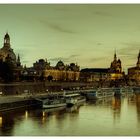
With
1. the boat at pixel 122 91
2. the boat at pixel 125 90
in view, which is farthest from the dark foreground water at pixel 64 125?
the boat at pixel 125 90

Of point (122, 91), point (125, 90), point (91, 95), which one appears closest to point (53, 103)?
point (91, 95)

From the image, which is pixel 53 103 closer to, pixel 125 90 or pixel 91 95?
pixel 91 95

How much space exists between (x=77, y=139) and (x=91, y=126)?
224 cm

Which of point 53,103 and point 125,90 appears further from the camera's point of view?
point 125,90

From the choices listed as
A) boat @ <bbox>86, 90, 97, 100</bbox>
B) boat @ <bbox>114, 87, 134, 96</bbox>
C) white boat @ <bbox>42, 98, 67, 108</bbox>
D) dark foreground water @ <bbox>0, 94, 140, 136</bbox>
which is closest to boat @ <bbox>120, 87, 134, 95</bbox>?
boat @ <bbox>114, 87, 134, 96</bbox>

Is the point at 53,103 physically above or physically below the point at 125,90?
below

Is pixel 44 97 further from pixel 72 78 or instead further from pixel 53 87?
pixel 72 78

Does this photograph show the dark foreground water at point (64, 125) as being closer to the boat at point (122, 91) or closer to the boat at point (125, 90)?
the boat at point (122, 91)

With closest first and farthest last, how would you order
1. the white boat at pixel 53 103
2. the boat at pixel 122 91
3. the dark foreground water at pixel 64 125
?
the dark foreground water at pixel 64 125 → the white boat at pixel 53 103 → the boat at pixel 122 91

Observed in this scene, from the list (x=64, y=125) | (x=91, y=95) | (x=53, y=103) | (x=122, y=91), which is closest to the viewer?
(x=64, y=125)

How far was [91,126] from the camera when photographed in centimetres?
973

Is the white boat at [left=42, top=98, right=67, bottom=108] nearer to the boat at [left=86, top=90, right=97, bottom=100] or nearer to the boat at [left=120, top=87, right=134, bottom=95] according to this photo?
the boat at [left=86, top=90, right=97, bottom=100]

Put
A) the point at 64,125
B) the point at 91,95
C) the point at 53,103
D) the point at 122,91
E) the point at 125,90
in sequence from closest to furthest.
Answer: the point at 64,125 → the point at 53,103 → the point at 91,95 → the point at 122,91 → the point at 125,90

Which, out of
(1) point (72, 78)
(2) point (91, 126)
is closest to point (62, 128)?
(2) point (91, 126)
